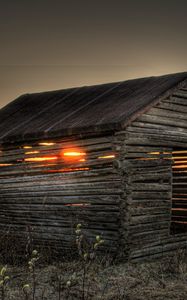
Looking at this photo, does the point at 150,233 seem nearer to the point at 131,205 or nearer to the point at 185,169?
the point at 131,205

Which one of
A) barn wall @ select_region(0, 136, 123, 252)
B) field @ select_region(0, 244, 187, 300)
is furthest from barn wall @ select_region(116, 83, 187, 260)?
field @ select_region(0, 244, 187, 300)

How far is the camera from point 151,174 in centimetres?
1077

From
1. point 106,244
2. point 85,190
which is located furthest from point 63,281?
point 85,190

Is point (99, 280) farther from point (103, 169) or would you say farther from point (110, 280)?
point (103, 169)

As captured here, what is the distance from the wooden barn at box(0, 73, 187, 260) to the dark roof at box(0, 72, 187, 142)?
0.04 metres

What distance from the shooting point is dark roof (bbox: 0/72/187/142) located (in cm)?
1063

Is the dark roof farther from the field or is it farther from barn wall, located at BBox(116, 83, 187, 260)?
the field

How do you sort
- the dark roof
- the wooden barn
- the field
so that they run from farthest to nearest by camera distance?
the dark roof
the wooden barn
the field

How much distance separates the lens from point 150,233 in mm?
10734

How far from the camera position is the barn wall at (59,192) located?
10.4 m

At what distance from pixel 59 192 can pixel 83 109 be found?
91.8 inches

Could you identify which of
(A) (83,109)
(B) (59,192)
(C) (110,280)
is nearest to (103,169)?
(B) (59,192)

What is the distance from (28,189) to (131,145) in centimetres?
311

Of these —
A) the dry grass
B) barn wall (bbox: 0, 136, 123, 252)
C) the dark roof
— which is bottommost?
the dry grass
